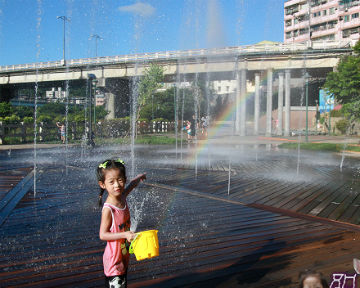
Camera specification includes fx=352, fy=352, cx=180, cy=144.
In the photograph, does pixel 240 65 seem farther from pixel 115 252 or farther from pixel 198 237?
pixel 115 252

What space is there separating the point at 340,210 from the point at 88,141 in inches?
684

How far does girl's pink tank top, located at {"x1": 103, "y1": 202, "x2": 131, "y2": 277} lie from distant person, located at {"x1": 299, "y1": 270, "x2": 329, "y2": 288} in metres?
1.21

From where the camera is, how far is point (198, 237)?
4.59m

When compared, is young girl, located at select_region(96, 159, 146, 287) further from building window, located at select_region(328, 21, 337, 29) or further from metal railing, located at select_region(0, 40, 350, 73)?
building window, located at select_region(328, 21, 337, 29)

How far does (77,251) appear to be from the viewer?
407 centimetres

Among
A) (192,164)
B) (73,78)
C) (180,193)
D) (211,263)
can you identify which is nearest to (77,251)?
(211,263)

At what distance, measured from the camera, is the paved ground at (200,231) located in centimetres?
347

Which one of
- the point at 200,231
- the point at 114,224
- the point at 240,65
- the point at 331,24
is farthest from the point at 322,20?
the point at 114,224

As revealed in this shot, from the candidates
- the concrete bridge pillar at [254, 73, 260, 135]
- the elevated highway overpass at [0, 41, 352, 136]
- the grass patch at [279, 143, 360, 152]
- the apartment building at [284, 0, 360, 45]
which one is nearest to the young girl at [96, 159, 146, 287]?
the grass patch at [279, 143, 360, 152]

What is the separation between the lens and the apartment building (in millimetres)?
60625

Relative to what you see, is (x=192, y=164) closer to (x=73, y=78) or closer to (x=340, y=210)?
(x=340, y=210)

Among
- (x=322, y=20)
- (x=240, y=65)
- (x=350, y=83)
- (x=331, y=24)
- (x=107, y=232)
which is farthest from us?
(x=322, y=20)

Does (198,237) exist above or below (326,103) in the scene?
below

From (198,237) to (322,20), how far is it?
7161 cm
